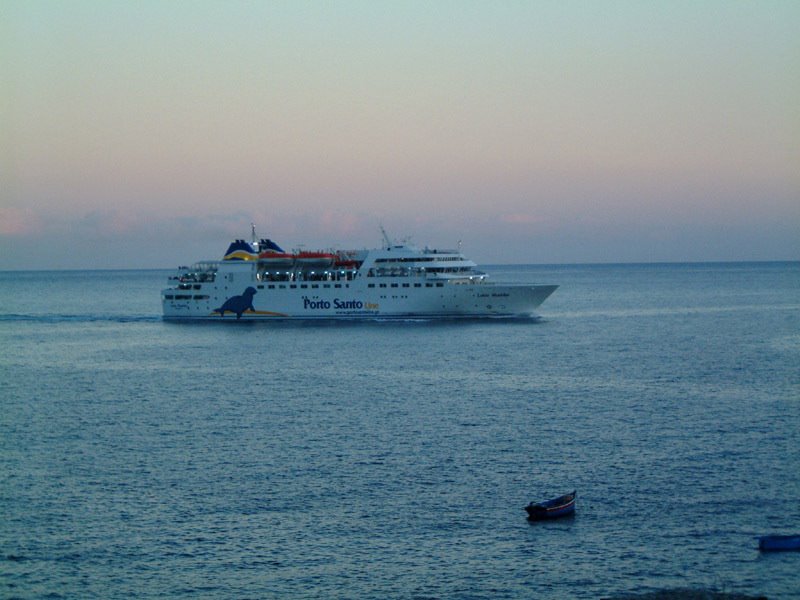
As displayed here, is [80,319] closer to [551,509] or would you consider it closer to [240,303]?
[240,303]

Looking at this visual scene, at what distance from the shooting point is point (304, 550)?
→ 29.0 meters

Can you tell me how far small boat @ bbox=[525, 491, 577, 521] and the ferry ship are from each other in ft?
207

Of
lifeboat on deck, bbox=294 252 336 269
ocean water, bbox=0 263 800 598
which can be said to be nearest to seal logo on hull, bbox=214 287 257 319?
lifeboat on deck, bbox=294 252 336 269

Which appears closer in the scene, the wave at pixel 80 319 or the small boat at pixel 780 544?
the small boat at pixel 780 544

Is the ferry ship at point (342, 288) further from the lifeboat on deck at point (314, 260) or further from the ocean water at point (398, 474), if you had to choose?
the ocean water at point (398, 474)

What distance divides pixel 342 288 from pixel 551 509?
227 feet

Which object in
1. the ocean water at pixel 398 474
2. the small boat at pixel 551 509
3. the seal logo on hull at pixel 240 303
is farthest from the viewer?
the seal logo on hull at pixel 240 303

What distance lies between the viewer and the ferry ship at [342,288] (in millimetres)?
95125

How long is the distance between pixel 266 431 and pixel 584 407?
17001 millimetres

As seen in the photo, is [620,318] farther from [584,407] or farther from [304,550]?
[304,550]

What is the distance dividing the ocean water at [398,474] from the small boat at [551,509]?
48 cm

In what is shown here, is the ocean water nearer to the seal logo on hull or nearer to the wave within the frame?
the seal logo on hull

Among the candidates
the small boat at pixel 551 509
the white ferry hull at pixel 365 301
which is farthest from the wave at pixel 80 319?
the small boat at pixel 551 509

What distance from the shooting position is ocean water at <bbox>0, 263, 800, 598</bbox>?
89.7ft
